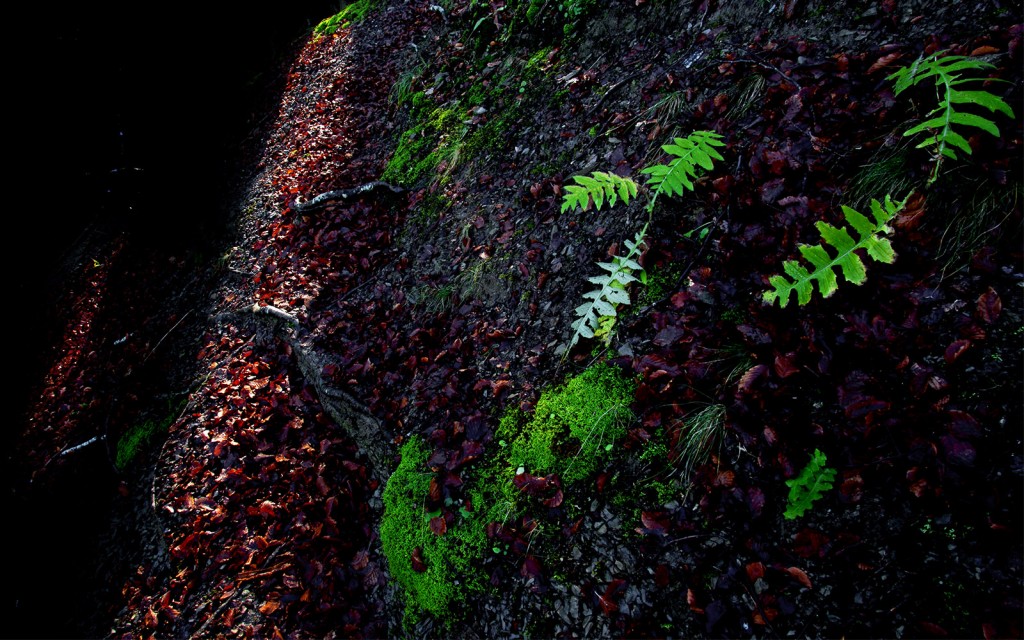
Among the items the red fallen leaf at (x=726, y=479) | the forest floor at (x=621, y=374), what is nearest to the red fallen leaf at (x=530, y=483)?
the forest floor at (x=621, y=374)

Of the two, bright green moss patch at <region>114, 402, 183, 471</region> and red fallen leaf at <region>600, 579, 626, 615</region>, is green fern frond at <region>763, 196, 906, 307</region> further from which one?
bright green moss patch at <region>114, 402, 183, 471</region>

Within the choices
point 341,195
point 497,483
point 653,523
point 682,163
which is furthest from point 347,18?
point 653,523

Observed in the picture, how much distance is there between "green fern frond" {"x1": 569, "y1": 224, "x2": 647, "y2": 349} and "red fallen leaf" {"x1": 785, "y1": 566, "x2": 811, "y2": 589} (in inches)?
58.5

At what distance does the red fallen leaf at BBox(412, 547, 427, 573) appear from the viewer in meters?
2.94

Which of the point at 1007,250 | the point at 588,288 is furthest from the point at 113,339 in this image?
the point at 1007,250

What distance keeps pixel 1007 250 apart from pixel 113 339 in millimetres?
10398

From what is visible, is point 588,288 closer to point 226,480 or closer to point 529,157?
point 529,157

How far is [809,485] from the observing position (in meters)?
1.82

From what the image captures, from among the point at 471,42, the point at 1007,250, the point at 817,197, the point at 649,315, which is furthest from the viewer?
the point at 471,42

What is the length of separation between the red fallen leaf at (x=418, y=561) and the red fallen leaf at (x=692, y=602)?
5.78 feet

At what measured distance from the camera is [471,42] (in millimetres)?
6461

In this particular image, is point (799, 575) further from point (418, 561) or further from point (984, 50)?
point (984, 50)

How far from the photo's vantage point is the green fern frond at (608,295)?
2.72 meters

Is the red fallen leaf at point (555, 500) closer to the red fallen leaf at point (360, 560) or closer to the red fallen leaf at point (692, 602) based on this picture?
the red fallen leaf at point (692, 602)
